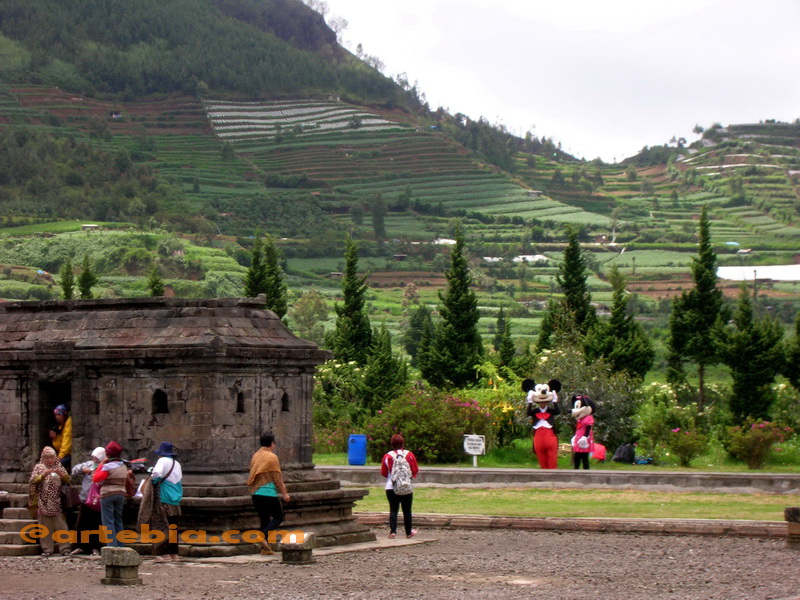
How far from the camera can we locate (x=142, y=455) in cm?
1564

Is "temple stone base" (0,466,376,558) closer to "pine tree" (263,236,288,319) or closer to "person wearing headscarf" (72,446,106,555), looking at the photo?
"person wearing headscarf" (72,446,106,555)

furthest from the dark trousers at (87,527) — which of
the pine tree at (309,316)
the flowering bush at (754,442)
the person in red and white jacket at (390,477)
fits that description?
the pine tree at (309,316)

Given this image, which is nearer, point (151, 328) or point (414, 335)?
point (151, 328)

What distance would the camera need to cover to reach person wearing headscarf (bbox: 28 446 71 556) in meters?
15.2

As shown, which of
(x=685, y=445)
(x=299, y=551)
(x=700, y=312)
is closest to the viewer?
(x=299, y=551)

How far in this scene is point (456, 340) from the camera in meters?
39.0

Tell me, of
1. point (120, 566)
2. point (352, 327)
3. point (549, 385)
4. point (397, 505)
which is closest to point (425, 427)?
point (549, 385)

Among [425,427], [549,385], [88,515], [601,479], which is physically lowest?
[601,479]

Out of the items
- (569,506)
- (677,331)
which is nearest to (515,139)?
(677,331)

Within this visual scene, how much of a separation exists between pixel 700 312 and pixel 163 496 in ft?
83.1

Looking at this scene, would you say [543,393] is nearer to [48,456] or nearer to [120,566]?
[48,456]

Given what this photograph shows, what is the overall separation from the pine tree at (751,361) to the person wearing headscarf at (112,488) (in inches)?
874

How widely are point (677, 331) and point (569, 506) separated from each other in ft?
59.6

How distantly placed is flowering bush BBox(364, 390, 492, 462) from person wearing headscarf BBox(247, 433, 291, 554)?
42.9 ft
